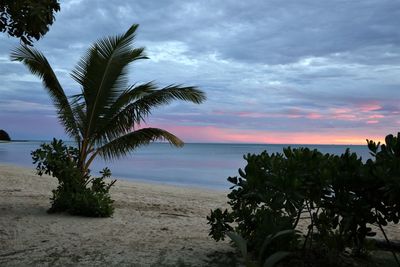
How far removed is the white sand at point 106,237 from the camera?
4621mm

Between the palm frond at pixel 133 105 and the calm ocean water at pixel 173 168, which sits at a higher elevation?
the palm frond at pixel 133 105

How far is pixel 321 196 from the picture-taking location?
12.6 feet

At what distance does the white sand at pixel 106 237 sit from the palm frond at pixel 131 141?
1248 mm

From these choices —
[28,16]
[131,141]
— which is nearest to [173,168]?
[131,141]

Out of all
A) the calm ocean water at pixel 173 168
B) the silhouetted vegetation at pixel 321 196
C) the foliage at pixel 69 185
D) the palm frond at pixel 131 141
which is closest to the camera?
the silhouetted vegetation at pixel 321 196

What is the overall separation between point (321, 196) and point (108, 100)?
564cm

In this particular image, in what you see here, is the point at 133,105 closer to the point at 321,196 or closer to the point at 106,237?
the point at 106,237

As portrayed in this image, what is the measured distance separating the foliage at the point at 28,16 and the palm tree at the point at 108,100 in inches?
157

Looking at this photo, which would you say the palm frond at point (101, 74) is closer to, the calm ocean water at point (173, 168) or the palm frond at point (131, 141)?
the palm frond at point (131, 141)

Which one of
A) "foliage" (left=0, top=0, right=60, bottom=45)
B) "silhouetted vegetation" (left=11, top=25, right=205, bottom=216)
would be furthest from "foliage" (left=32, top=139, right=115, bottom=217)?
"foliage" (left=0, top=0, right=60, bottom=45)

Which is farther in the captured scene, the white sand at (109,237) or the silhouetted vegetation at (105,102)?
the silhouetted vegetation at (105,102)

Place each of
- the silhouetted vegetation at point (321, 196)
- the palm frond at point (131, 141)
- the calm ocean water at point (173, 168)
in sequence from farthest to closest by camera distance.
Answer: the calm ocean water at point (173, 168) < the palm frond at point (131, 141) < the silhouetted vegetation at point (321, 196)

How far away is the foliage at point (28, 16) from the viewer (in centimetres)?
401

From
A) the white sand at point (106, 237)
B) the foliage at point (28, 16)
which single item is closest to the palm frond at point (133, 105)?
the white sand at point (106, 237)
